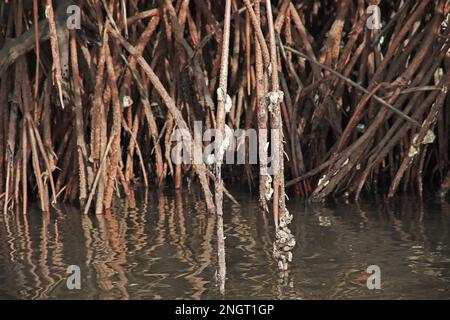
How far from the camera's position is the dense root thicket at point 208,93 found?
6273 mm

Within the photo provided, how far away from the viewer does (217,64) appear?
6699mm

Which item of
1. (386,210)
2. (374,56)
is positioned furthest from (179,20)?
(386,210)

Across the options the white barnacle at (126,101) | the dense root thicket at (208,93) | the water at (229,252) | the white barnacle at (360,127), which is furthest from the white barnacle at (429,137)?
the white barnacle at (126,101)

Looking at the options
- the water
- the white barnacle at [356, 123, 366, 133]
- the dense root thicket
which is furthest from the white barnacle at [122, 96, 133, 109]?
the white barnacle at [356, 123, 366, 133]

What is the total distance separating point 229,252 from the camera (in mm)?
5012

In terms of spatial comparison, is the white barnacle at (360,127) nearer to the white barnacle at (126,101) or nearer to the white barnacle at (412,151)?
the white barnacle at (412,151)

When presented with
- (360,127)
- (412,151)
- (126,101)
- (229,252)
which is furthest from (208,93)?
(229,252)

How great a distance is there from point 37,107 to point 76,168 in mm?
489

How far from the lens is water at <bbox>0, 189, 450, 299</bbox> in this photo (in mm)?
4309

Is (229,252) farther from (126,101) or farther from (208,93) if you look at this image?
(126,101)

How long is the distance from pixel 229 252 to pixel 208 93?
5.98 ft

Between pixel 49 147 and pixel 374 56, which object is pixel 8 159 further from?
pixel 374 56

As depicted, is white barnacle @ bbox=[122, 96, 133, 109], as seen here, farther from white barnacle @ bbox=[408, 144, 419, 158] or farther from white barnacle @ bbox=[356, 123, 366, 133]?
white barnacle @ bbox=[408, 144, 419, 158]

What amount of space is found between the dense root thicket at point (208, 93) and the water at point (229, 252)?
0.87ft
